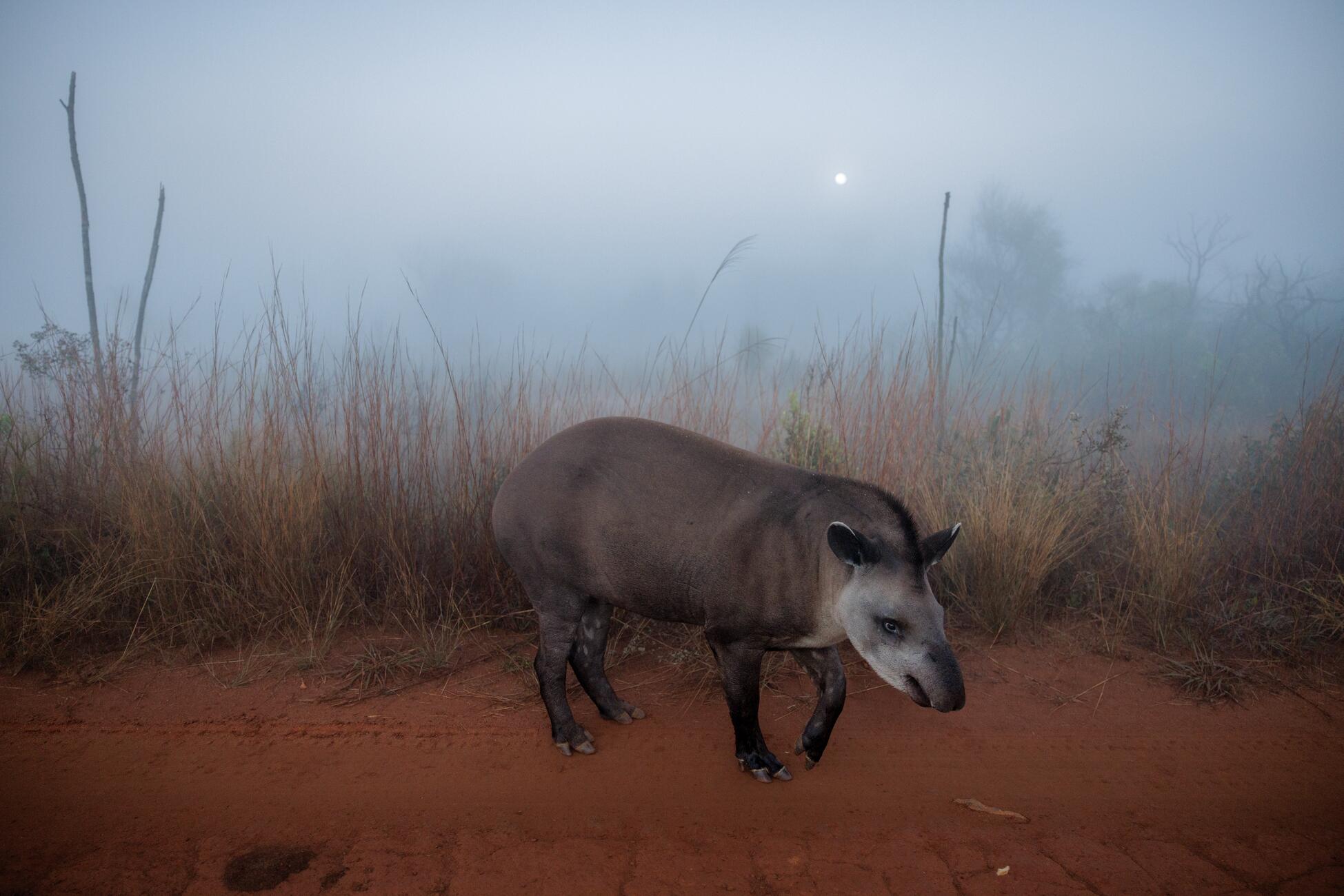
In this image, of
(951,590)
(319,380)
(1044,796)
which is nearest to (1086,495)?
(951,590)

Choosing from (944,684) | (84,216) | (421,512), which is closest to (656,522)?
(944,684)

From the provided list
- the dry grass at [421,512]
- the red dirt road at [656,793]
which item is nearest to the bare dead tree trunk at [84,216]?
the dry grass at [421,512]

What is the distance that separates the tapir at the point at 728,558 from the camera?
281 centimetres

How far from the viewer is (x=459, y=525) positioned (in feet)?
17.0

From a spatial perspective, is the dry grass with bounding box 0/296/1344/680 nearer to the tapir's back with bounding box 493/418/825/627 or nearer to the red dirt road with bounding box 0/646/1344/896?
the red dirt road with bounding box 0/646/1344/896

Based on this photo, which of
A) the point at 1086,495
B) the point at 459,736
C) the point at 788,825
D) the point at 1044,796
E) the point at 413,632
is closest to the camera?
the point at 788,825

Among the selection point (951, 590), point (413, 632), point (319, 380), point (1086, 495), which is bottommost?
point (413, 632)

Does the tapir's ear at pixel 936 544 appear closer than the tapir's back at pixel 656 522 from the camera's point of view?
Yes

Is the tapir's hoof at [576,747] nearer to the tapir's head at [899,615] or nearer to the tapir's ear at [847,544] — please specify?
the tapir's head at [899,615]

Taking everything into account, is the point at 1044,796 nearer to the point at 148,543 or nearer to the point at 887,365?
the point at 887,365

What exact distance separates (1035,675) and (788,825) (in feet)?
7.34

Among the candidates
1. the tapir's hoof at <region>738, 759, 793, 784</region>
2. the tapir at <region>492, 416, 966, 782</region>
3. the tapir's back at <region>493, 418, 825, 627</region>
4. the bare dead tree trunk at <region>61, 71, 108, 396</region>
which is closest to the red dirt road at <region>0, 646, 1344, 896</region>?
the tapir's hoof at <region>738, 759, 793, 784</region>

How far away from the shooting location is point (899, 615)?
8.93ft

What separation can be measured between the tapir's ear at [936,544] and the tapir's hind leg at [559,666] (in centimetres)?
168
